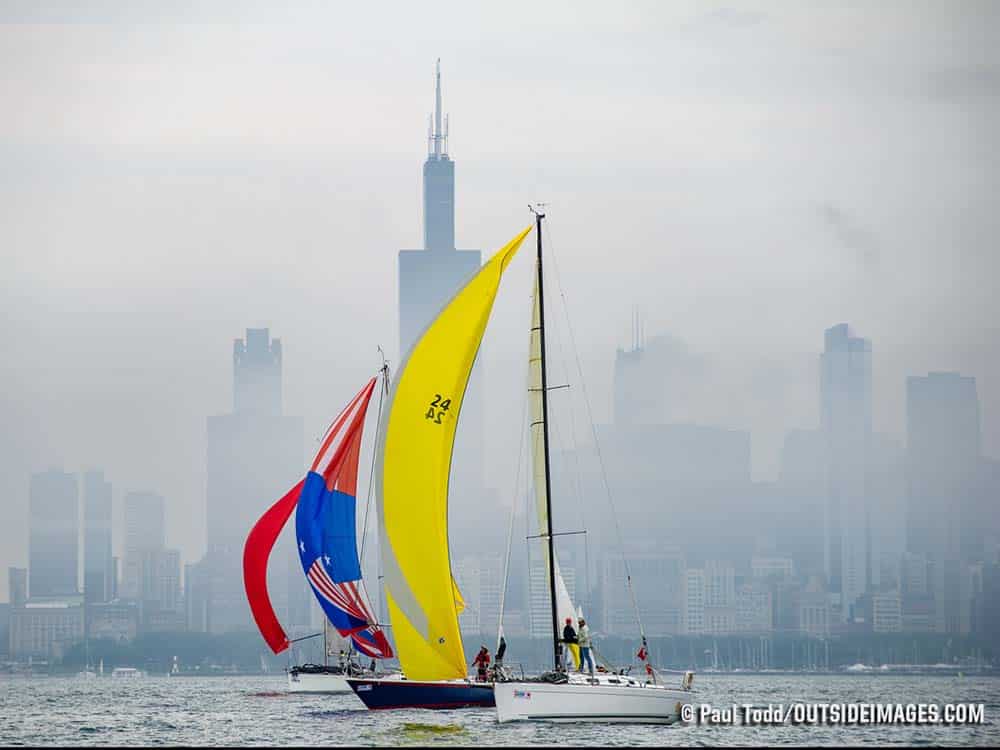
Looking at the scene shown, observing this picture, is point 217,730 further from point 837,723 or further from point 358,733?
point 837,723

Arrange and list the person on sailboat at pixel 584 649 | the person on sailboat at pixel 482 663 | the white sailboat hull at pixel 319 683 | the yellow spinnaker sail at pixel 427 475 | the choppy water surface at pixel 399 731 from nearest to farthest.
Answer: the choppy water surface at pixel 399 731
the yellow spinnaker sail at pixel 427 475
the person on sailboat at pixel 584 649
the person on sailboat at pixel 482 663
the white sailboat hull at pixel 319 683

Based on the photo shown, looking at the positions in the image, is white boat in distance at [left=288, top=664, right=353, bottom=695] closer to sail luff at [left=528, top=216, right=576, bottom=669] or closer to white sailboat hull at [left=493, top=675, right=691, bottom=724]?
sail luff at [left=528, top=216, right=576, bottom=669]

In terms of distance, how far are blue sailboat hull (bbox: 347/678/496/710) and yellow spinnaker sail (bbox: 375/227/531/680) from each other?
105cm

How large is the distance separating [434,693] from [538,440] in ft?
22.9

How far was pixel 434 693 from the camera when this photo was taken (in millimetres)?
47594

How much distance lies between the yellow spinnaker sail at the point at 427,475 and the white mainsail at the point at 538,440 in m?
1.42

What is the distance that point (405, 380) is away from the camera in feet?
150

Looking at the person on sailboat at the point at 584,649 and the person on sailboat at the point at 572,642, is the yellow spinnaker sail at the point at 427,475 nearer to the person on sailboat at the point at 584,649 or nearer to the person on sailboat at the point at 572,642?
the person on sailboat at the point at 572,642

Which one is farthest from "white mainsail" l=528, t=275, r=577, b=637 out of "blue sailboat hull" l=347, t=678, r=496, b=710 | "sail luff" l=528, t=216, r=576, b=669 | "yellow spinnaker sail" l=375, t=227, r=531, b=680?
"blue sailboat hull" l=347, t=678, r=496, b=710

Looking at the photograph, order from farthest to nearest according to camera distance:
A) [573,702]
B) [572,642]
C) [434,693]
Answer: [434,693] → [572,642] → [573,702]

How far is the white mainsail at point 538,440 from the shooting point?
45.6 meters

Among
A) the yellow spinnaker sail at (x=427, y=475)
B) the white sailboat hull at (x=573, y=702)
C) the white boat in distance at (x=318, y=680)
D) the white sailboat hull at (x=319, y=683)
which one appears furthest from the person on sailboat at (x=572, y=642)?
the white sailboat hull at (x=319, y=683)

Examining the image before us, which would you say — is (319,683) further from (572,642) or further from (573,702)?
(573,702)

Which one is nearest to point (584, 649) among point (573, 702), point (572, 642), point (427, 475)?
point (572, 642)
